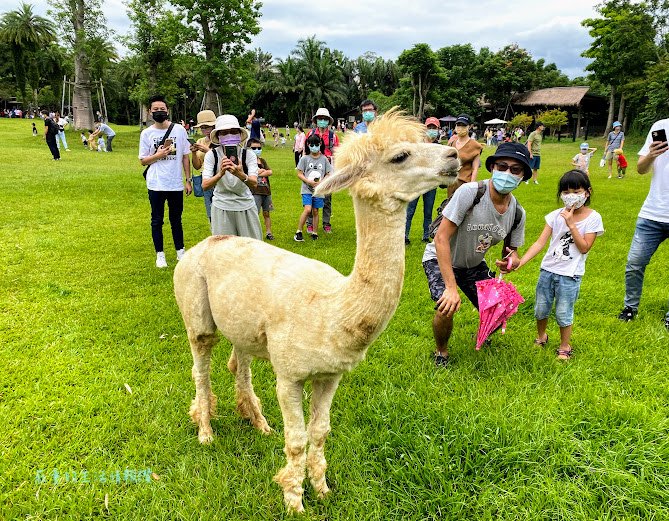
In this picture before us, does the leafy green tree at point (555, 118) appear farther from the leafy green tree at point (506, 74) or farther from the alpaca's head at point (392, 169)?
the alpaca's head at point (392, 169)

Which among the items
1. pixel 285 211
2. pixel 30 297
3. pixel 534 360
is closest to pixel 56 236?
pixel 30 297

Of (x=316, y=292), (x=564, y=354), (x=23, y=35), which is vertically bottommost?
(x=564, y=354)

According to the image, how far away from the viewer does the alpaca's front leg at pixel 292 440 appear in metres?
2.31

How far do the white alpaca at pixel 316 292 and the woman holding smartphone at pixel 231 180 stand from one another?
67.3 inches

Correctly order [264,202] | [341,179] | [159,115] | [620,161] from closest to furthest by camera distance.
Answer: [341,179] < [159,115] < [264,202] < [620,161]

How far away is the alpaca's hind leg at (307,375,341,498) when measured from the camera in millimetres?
2439

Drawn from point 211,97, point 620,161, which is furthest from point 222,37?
point 620,161

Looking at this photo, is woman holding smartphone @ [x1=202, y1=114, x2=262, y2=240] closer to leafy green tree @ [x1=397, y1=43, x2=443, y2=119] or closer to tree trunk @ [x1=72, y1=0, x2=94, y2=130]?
tree trunk @ [x1=72, y1=0, x2=94, y2=130]

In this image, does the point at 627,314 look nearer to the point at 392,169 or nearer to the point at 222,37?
the point at 392,169

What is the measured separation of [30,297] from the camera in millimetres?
5109

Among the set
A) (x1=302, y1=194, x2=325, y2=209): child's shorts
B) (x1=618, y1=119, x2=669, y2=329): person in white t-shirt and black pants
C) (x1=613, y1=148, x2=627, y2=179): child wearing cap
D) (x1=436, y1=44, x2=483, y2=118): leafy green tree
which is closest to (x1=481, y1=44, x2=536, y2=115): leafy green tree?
(x1=436, y1=44, x2=483, y2=118): leafy green tree

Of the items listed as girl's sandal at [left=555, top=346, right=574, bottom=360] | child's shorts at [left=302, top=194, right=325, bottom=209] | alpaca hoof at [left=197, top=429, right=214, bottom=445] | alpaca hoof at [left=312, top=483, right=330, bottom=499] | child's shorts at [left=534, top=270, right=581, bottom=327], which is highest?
child's shorts at [left=302, top=194, right=325, bottom=209]

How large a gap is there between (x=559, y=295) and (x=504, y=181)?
129 cm

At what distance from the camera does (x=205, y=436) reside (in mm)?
2920
